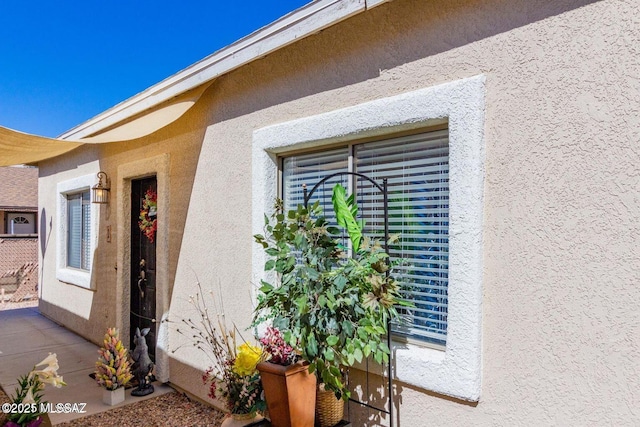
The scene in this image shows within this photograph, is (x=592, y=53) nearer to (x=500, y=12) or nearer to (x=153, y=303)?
(x=500, y=12)

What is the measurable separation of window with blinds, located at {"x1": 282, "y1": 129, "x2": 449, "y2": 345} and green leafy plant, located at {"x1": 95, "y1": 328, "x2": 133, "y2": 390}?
445 centimetres

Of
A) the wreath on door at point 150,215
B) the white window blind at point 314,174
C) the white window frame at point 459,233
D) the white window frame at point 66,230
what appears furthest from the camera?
the white window frame at point 66,230

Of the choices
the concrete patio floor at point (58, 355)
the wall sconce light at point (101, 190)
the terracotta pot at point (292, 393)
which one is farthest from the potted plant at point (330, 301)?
the wall sconce light at point (101, 190)

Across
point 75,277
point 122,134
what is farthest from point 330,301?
point 75,277

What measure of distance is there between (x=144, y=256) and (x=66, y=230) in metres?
4.90

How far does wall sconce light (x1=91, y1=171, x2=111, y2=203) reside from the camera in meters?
8.59

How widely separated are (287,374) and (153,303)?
4749 mm

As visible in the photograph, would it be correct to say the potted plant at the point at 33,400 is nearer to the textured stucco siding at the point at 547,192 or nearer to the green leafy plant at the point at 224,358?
the green leafy plant at the point at 224,358

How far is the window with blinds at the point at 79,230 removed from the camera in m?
10.3

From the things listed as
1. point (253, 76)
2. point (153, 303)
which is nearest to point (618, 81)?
point (253, 76)

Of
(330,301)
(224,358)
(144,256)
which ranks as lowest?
(224,358)

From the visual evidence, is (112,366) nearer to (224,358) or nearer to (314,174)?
(224,358)

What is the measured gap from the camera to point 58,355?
8.50 metres

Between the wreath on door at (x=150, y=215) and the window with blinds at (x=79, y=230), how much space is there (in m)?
3.50
